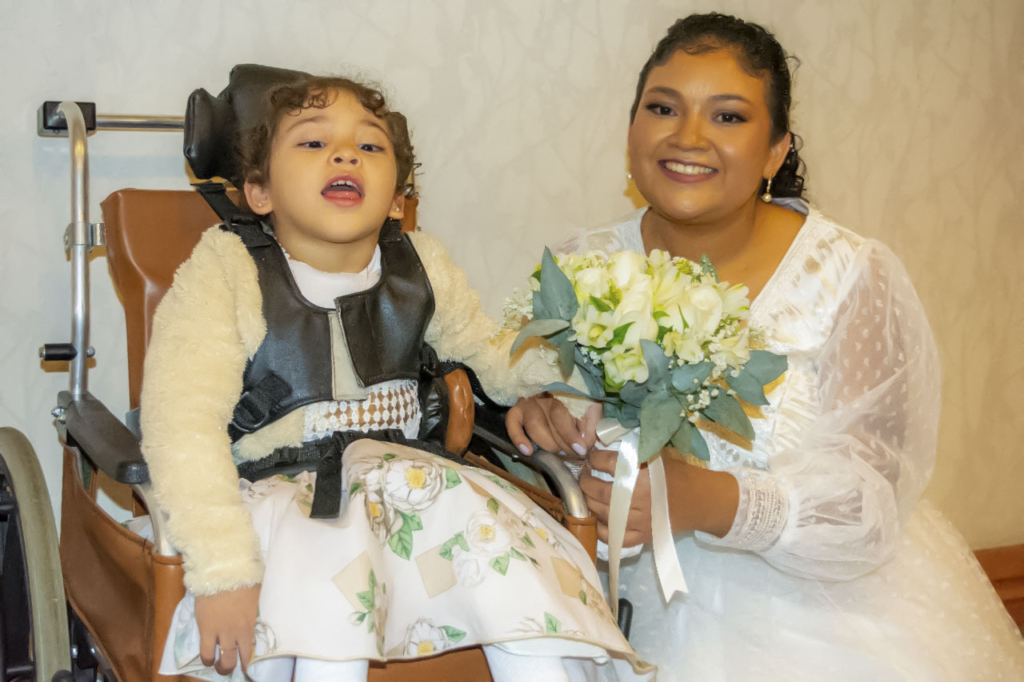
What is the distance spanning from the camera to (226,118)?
158cm

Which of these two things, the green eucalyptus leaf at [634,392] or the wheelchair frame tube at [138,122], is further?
the wheelchair frame tube at [138,122]

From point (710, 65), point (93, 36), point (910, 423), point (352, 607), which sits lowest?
point (352, 607)

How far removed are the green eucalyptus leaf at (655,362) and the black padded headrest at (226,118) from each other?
742 mm

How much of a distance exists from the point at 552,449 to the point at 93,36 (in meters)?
1.17

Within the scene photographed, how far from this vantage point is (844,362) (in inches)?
66.2

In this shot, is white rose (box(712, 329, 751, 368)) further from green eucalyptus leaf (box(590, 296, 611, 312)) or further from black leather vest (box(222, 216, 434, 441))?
black leather vest (box(222, 216, 434, 441))

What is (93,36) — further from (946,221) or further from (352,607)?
(946,221)

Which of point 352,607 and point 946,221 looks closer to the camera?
point 352,607

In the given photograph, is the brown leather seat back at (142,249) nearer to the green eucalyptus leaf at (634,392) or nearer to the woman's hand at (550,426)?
the woman's hand at (550,426)

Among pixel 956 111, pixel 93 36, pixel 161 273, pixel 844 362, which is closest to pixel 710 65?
pixel 844 362

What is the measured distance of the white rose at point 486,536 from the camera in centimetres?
125

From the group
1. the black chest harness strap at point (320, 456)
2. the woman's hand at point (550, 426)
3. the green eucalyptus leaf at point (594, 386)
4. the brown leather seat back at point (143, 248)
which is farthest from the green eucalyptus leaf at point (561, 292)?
the brown leather seat back at point (143, 248)

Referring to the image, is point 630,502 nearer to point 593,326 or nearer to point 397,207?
point 593,326

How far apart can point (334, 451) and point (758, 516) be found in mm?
648
